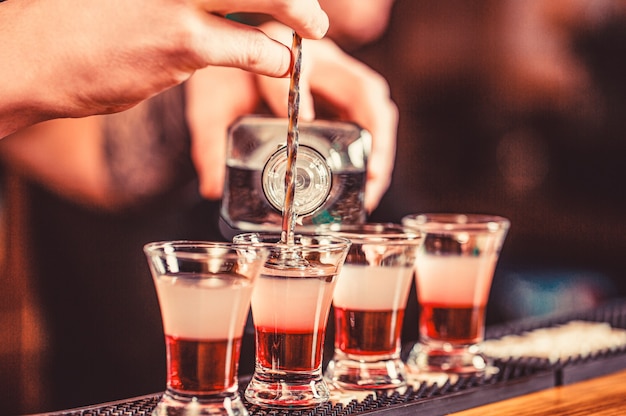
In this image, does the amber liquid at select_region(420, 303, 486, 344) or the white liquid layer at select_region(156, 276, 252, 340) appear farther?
the amber liquid at select_region(420, 303, 486, 344)

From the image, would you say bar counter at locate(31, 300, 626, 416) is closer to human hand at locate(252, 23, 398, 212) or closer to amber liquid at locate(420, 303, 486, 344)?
amber liquid at locate(420, 303, 486, 344)

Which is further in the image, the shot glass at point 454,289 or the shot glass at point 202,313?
the shot glass at point 454,289

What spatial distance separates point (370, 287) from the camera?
3.96 ft

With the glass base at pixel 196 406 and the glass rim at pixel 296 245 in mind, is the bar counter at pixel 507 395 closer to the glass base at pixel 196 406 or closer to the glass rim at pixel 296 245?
the glass base at pixel 196 406

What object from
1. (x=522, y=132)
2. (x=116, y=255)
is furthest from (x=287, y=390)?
(x=522, y=132)

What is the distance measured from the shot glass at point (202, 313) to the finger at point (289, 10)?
26 cm

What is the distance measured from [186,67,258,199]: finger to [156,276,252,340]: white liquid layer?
1.08m

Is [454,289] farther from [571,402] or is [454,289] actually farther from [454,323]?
[571,402]

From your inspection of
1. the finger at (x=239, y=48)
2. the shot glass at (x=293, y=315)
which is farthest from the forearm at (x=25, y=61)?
the shot glass at (x=293, y=315)

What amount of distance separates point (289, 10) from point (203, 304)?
0.34m

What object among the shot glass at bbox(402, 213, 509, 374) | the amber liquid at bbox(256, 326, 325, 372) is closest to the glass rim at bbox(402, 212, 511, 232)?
the shot glass at bbox(402, 213, 509, 374)

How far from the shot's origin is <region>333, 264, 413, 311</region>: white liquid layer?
121 cm

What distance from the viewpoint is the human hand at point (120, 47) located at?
0.98m

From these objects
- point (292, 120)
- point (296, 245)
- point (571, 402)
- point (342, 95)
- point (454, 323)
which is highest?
point (342, 95)
